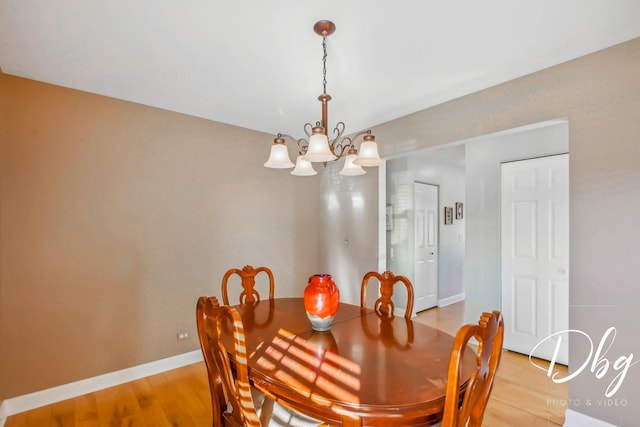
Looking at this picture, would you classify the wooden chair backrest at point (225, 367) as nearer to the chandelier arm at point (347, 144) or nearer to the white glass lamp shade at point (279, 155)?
the white glass lamp shade at point (279, 155)

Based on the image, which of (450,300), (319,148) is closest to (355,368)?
(319,148)

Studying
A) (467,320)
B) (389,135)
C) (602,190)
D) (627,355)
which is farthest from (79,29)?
(467,320)

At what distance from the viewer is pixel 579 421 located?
1.99 m

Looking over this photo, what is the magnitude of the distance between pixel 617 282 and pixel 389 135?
216 centimetres

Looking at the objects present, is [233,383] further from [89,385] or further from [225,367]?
[89,385]

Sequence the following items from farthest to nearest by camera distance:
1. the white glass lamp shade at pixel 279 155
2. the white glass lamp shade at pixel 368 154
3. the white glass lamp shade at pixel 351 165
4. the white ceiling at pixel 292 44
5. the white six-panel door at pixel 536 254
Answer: the white six-panel door at pixel 536 254, the white glass lamp shade at pixel 351 165, the white glass lamp shade at pixel 279 155, the white glass lamp shade at pixel 368 154, the white ceiling at pixel 292 44

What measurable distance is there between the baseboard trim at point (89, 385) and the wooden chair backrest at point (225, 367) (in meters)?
1.65

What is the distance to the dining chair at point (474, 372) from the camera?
3.05ft

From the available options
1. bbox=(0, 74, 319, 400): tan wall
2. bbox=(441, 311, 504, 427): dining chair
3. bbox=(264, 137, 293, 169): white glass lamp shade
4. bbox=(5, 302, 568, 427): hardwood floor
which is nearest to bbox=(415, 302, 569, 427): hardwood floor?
bbox=(5, 302, 568, 427): hardwood floor

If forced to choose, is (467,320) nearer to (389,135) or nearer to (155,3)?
(389,135)

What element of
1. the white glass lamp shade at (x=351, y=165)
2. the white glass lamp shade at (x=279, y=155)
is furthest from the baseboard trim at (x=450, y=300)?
the white glass lamp shade at (x=279, y=155)

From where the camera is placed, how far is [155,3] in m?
1.59

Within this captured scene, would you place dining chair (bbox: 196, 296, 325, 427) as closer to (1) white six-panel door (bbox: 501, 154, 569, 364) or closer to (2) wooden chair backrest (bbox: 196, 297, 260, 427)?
(2) wooden chair backrest (bbox: 196, 297, 260, 427)

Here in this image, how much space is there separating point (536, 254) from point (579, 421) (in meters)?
1.55
